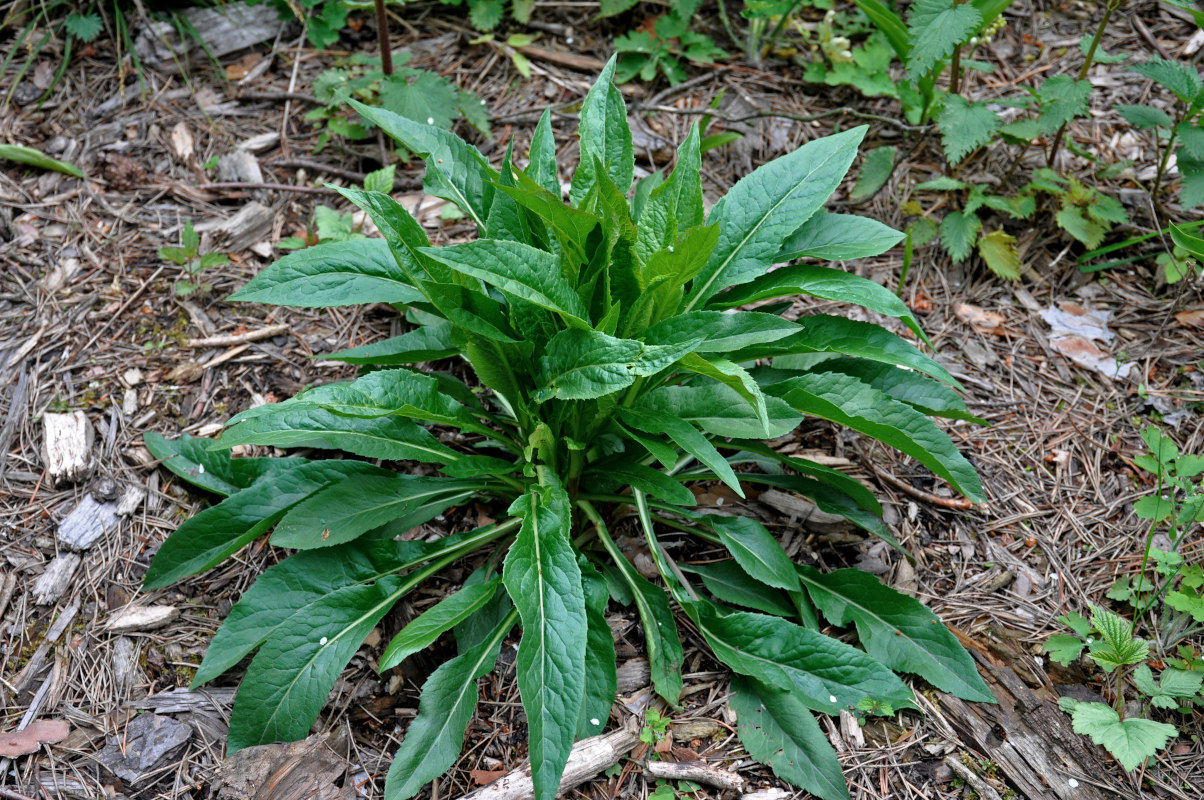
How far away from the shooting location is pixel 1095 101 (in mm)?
3570

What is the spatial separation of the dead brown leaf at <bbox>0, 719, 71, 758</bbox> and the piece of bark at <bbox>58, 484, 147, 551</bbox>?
0.52 meters

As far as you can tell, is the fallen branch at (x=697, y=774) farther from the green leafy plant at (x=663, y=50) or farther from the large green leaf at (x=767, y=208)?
the green leafy plant at (x=663, y=50)

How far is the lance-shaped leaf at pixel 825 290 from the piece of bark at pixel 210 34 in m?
2.77

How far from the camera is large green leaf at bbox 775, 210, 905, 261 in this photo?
2346 millimetres

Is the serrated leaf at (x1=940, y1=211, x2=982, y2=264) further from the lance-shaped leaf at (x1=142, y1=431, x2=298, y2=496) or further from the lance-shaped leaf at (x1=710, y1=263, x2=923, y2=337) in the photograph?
the lance-shaped leaf at (x1=142, y1=431, x2=298, y2=496)

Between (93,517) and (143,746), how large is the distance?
753 mm

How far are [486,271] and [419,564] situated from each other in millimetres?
960

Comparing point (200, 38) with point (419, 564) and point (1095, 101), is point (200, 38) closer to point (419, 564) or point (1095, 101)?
point (419, 564)

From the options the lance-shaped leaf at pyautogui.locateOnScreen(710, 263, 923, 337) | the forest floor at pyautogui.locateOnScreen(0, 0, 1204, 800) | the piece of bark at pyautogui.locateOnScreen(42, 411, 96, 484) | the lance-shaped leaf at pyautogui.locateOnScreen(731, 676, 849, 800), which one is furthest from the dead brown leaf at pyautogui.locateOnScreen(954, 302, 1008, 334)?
the piece of bark at pyautogui.locateOnScreen(42, 411, 96, 484)

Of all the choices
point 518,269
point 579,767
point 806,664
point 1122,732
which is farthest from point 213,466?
point 1122,732

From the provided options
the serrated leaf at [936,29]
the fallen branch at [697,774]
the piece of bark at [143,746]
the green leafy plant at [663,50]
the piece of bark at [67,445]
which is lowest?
the piece of bark at [143,746]

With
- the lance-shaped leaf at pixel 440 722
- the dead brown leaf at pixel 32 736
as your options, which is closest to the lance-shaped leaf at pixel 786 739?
the lance-shaped leaf at pixel 440 722

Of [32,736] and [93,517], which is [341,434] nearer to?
[93,517]

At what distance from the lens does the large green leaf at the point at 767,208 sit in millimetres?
2273
